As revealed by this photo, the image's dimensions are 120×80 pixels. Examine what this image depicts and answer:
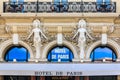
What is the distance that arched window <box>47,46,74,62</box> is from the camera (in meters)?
18.6

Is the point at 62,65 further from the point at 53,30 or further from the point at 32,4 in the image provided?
the point at 32,4

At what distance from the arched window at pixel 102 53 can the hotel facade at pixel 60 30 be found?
160 mm

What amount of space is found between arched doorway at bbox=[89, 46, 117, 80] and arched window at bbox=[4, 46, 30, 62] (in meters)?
2.85

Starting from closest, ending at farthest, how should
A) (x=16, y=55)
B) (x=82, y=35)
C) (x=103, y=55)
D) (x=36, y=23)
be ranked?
1. (x=82, y=35)
2. (x=36, y=23)
3. (x=103, y=55)
4. (x=16, y=55)

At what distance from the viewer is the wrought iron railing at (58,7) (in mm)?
18031

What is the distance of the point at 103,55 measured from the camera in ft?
61.0

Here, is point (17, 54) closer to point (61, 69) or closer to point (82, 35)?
point (61, 69)

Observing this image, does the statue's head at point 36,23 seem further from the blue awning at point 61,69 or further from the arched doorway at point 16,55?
the blue awning at point 61,69

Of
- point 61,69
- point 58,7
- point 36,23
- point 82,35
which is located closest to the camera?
point 61,69

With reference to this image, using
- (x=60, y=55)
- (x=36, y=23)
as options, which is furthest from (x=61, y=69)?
(x=36, y=23)

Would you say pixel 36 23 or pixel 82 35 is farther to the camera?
pixel 36 23

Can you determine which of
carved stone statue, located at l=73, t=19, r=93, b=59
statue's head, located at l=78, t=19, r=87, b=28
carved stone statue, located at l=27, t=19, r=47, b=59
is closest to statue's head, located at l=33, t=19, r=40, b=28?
carved stone statue, located at l=27, t=19, r=47, b=59

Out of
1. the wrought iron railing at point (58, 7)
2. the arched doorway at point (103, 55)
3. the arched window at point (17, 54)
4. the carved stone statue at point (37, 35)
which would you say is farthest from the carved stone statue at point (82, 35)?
the arched window at point (17, 54)

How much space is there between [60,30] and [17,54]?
229 centimetres
